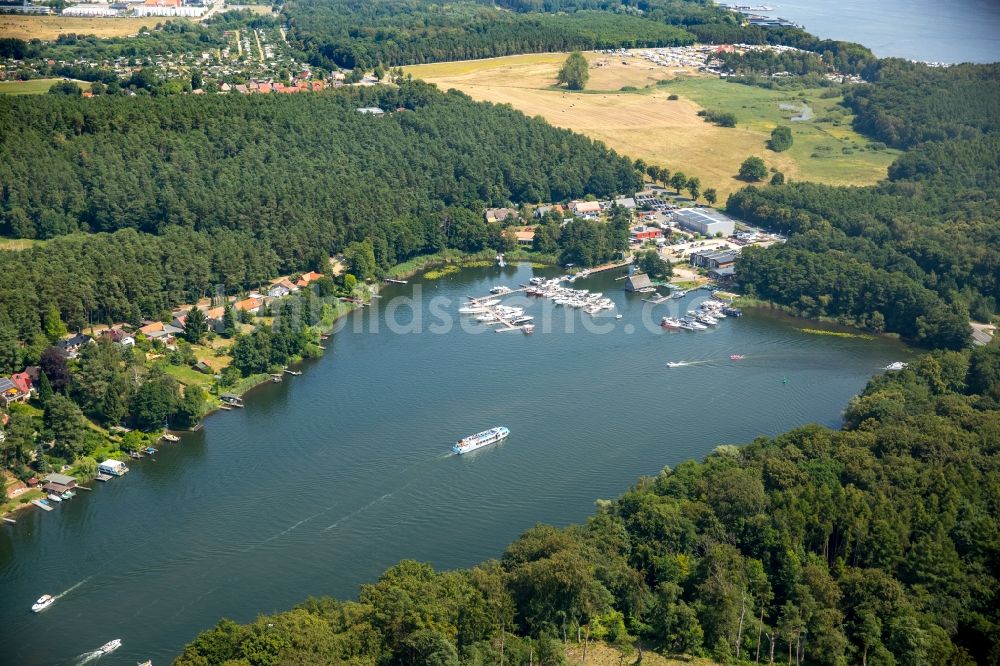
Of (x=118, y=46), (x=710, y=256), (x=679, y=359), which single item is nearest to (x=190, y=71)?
(x=118, y=46)

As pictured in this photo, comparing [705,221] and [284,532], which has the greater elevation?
[705,221]

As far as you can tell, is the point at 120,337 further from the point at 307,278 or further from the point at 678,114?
the point at 678,114

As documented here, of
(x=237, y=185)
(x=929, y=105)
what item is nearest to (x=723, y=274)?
(x=237, y=185)

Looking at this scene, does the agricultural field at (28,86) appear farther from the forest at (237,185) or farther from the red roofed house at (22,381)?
the red roofed house at (22,381)

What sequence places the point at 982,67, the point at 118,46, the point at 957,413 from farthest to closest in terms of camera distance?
the point at 118,46
the point at 982,67
the point at 957,413

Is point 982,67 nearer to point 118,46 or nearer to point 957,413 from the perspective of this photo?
point 957,413

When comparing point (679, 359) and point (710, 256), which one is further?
point (710, 256)

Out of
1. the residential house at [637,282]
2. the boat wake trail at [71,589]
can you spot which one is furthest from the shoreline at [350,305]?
the residential house at [637,282]
